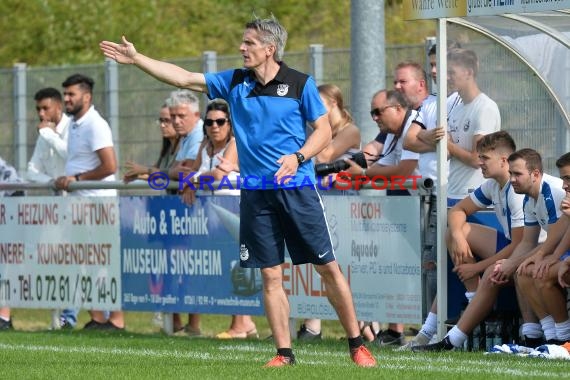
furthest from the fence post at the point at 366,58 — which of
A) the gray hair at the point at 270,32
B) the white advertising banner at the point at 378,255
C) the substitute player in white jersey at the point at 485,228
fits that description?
the gray hair at the point at 270,32

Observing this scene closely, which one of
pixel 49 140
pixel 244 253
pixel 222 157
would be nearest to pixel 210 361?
pixel 244 253

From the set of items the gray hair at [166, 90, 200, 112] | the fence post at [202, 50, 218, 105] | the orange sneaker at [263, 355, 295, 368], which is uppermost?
the fence post at [202, 50, 218, 105]

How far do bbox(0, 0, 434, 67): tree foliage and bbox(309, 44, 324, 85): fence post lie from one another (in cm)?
1187

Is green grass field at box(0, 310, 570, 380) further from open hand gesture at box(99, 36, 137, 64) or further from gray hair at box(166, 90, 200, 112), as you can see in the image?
gray hair at box(166, 90, 200, 112)

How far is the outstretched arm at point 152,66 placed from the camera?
1062cm

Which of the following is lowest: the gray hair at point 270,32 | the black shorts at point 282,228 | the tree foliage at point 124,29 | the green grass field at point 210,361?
the green grass field at point 210,361

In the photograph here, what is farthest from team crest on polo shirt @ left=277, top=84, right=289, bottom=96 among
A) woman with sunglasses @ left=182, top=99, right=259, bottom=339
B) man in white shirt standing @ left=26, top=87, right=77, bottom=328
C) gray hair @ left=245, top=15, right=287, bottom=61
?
man in white shirt standing @ left=26, top=87, right=77, bottom=328

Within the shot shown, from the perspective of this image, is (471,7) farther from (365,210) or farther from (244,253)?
(244,253)

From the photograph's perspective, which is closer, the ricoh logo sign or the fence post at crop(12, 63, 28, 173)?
the ricoh logo sign

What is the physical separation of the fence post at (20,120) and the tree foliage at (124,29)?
8584mm

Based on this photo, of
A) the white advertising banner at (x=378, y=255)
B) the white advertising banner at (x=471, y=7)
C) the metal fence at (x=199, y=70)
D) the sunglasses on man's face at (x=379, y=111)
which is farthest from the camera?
the sunglasses on man's face at (x=379, y=111)

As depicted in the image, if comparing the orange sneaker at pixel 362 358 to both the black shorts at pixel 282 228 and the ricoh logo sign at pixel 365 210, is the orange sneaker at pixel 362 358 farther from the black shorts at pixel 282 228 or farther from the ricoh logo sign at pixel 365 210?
the ricoh logo sign at pixel 365 210

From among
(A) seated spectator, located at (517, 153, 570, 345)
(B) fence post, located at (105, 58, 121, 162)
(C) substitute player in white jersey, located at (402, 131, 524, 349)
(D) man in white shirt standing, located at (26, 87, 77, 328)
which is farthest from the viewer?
(B) fence post, located at (105, 58, 121, 162)

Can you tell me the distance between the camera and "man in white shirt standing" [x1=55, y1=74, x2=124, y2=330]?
15789mm
